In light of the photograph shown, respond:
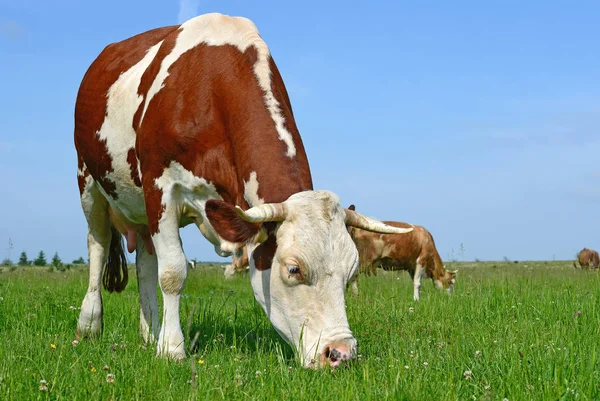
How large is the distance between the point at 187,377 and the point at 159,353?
1262 mm

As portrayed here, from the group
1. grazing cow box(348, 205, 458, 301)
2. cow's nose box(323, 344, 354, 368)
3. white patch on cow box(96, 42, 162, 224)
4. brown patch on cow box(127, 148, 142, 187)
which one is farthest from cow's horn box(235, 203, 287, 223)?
grazing cow box(348, 205, 458, 301)

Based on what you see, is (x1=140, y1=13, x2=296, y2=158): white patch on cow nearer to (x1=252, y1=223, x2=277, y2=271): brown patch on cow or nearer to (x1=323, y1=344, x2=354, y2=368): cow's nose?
(x1=252, y1=223, x2=277, y2=271): brown patch on cow

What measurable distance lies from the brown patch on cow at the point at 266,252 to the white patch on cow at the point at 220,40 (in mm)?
1217

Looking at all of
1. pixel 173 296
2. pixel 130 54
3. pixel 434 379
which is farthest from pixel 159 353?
pixel 130 54

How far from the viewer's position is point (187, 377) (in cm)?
446

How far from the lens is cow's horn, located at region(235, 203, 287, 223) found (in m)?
4.71

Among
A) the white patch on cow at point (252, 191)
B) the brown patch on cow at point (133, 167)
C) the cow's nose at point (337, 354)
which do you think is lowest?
the cow's nose at point (337, 354)

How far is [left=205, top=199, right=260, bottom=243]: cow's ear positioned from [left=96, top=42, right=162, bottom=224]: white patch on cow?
1956 millimetres

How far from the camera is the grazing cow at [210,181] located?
15.6 ft

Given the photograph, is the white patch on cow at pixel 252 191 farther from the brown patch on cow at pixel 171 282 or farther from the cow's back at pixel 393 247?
the cow's back at pixel 393 247

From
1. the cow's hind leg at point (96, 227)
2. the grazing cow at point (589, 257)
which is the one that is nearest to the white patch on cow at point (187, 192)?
the cow's hind leg at point (96, 227)

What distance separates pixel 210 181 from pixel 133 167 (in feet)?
4.17

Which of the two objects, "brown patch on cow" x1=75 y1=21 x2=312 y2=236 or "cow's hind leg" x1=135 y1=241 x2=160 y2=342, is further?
"cow's hind leg" x1=135 y1=241 x2=160 y2=342

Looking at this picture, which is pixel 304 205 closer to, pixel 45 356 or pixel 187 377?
pixel 187 377
